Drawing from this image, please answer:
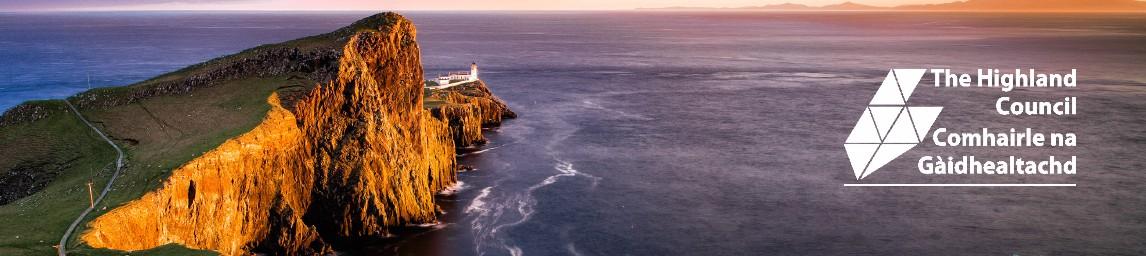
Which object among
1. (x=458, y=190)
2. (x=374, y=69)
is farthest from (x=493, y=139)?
(x=374, y=69)

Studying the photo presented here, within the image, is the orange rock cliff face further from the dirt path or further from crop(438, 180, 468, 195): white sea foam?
the dirt path

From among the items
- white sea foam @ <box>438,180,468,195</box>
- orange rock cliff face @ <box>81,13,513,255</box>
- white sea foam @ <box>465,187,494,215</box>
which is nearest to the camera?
orange rock cliff face @ <box>81,13,513,255</box>

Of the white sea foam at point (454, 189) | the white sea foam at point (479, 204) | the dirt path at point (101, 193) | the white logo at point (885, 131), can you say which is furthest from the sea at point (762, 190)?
the dirt path at point (101, 193)

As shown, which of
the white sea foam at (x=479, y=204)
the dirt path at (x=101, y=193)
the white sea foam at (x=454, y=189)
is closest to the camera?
the dirt path at (x=101, y=193)

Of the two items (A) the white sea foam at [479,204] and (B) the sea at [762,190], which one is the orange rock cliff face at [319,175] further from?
(A) the white sea foam at [479,204]

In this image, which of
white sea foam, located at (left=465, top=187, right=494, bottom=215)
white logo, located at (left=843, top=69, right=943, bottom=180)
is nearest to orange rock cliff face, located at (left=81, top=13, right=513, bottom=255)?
white sea foam, located at (left=465, top=187, right=494, bottom=215)

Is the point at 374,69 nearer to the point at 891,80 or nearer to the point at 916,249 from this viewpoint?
the point at 916,249
